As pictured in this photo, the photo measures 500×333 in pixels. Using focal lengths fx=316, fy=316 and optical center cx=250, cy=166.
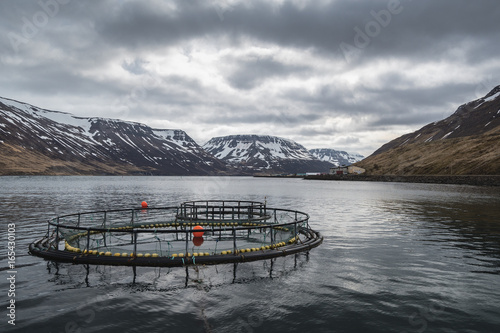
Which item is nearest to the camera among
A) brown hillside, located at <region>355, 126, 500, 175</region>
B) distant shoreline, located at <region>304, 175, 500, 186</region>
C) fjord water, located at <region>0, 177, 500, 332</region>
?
fjord water, located at <region>0, 177, 500, 332</region>

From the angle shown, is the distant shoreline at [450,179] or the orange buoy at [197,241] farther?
the distant shoreline at [450,179]

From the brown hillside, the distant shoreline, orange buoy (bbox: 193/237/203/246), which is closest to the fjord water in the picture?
orange buoy (bbox: 193/237/203/246)

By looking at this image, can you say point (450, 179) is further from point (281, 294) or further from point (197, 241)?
point (281, 294)

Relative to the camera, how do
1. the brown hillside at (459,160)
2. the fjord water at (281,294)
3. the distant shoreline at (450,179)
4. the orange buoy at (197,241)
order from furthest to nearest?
the brown hillside at (459,160) < the distant shoreline at (450,179) < the orange buoy at (197,241) < the fjord water at (281,294)

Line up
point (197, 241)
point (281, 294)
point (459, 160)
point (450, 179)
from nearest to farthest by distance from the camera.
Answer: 1. point (281, 294)
2. point (197, 241)
3. point (450, 179)
4. point (459, 160)

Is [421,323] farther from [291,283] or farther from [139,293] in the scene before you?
[139,293]

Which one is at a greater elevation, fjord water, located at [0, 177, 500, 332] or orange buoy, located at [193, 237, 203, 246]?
orange buoy, located at [193, 237, 203, 246]

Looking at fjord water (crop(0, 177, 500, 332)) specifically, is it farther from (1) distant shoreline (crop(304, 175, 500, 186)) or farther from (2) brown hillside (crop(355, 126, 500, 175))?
(2) brown hillside (crop(355, 126, 500, 175))

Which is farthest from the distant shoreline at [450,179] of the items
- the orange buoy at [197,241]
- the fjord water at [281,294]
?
the orange buoy at [197,241]

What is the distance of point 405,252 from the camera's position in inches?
1049

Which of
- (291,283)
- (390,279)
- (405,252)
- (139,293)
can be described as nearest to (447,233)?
(405,252)

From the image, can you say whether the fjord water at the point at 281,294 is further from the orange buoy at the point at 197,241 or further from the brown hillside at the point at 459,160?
the brown hillside at the point at 459,160

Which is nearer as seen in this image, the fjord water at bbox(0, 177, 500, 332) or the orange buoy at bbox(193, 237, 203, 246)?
the fjord water at bbox(0, 177, 500, 332)

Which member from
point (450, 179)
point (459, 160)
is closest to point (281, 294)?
point (450, 179)
